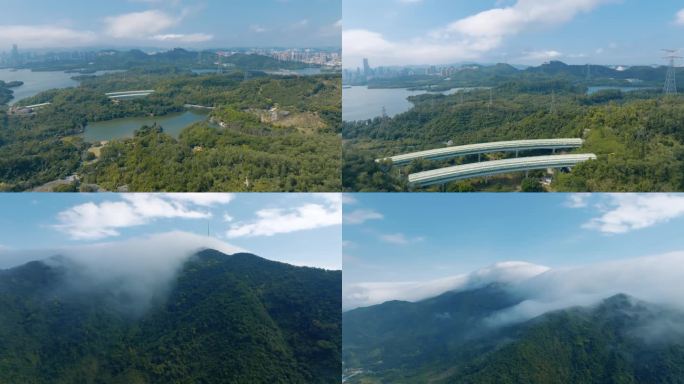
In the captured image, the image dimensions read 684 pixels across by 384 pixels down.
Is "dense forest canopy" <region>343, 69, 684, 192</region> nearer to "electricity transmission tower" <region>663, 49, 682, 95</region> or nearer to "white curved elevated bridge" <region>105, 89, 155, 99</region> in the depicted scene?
"electricity transmission tower" <region>663, 49, 682, 95</region>

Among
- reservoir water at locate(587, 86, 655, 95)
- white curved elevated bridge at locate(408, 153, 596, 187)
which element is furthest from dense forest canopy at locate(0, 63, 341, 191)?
reservoir water at locate(587, 86, 655, 95)

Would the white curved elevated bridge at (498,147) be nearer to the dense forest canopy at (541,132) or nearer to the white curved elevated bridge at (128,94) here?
the dense forest canopy at (541,132)

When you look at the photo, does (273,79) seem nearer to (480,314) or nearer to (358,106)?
(358,106)

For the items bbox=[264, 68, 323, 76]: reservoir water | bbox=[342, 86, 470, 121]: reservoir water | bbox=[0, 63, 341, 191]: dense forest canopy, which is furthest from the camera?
bbox=[264, 68, 323, 76]: reservoir water

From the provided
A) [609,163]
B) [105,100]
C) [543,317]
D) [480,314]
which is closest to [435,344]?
[480,314]

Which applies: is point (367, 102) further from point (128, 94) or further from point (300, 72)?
point (128, 94)
